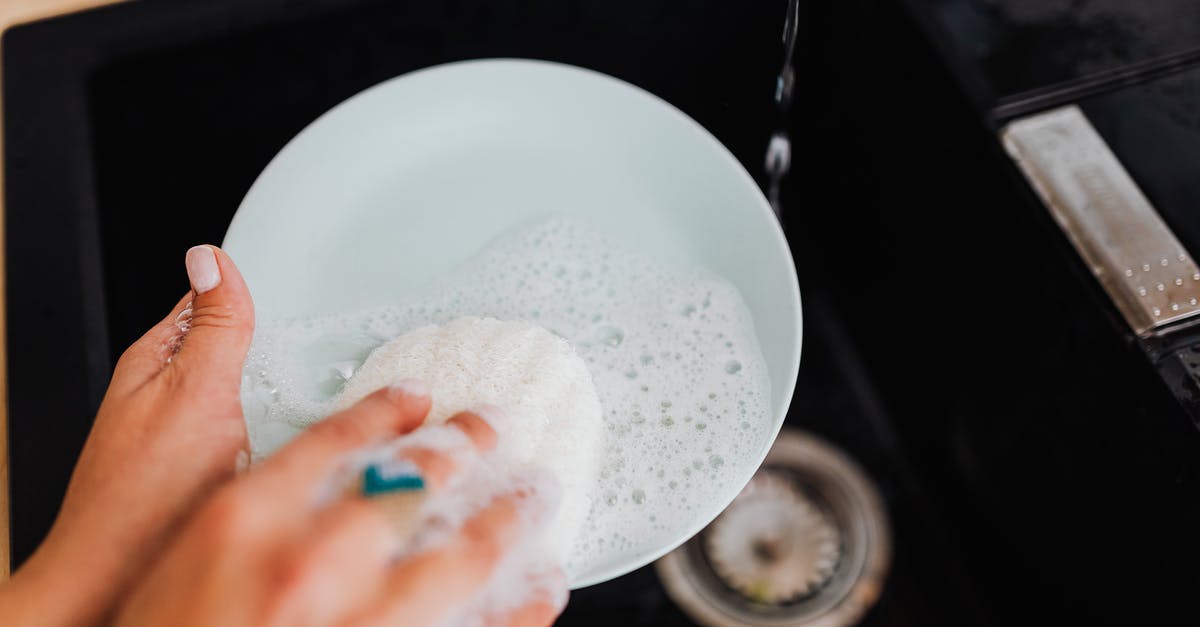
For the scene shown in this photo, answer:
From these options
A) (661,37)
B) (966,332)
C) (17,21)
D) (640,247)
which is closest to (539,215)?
(640,247)

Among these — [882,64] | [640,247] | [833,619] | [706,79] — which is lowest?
[833,619]

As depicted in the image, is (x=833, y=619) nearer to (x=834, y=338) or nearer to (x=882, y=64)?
(x=834, y=338)

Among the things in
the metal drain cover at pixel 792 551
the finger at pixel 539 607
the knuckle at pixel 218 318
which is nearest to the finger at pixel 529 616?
the finger at pixel 539 607

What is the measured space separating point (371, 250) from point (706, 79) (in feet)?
1.40

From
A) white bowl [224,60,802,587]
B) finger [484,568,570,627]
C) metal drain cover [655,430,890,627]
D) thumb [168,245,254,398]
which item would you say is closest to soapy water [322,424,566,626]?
finger [484,568,570,627]

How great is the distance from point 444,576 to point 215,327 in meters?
0.20

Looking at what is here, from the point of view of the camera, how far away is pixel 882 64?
2.59ft

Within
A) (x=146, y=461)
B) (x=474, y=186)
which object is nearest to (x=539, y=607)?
(x=146, y=461)

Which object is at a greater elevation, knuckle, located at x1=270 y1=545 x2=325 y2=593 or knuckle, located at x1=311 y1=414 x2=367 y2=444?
knuckle, located at x1=311 y1=414 x2=367 y2=444

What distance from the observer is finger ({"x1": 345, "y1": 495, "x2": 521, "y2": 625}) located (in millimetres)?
395

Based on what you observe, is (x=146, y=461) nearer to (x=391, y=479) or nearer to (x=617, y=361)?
(x=391, y=479)

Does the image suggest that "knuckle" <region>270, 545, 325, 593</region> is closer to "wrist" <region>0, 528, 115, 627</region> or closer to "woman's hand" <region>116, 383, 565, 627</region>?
"woman's hand" <region>116, 383, 565, 627</region>

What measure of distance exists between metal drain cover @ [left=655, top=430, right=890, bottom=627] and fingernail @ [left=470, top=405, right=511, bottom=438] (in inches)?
18.7

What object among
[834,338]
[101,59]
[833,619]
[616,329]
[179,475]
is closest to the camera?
[179,475]
